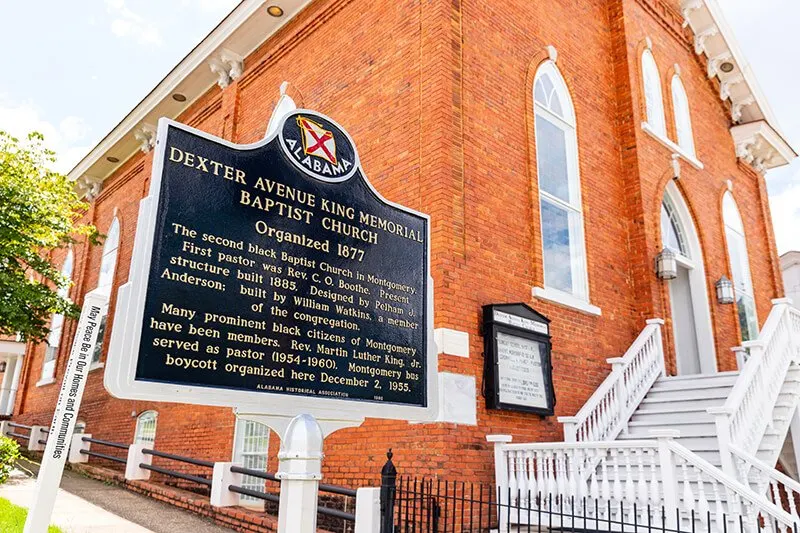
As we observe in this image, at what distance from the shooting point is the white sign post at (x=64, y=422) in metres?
5.33

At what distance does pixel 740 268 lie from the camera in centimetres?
→ 1584

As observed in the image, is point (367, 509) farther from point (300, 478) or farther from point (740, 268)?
point (740, 268)

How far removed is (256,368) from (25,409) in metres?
22.2

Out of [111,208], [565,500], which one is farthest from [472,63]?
[111,208]

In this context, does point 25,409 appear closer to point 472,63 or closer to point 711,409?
point 472,63

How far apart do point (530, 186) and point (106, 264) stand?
14487mm

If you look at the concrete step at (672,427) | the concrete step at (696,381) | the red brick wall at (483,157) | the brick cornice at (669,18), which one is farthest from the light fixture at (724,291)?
the brick cornice at (669,18)

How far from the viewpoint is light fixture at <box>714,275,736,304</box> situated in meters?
13.8

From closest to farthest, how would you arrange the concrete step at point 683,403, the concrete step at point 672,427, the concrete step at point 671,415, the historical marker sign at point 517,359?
the historical marker sign at point 517,359 → the concrete step at point 672,427 → the concrete step at point 671,415 → the concrete step at point 683,403

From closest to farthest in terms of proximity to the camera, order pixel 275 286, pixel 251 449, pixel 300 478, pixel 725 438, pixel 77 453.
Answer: pixel 300 478 → pixel 275 286 → pixel 725 438 → pixel 251 449 → pixel 77 453

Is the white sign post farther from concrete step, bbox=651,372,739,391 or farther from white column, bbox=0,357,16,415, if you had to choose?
white column, bbox=0,357,16,415

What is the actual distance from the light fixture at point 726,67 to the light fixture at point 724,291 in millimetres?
6591

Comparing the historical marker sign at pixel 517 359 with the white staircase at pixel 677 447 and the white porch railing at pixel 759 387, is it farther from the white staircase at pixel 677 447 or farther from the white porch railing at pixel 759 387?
the white porch railing at pixel 759 387

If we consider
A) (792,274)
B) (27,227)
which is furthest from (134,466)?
(792,274)
